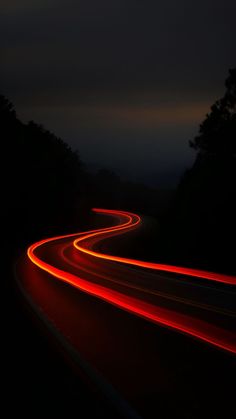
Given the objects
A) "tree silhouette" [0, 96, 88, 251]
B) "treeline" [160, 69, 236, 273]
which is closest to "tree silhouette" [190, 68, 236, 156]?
"treeline" [160, 69, 236, 273]

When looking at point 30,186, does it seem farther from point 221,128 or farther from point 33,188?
point 221,128

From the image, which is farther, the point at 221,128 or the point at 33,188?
the point at 33,188

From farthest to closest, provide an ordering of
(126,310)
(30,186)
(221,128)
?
(30,186)
(221,128)
(126,310)

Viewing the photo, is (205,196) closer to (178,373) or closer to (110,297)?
(110,297)

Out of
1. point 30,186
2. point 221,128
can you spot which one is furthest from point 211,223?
point 30,186

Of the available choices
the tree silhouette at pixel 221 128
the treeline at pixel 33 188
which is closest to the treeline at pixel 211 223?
the tree silhouette at pixel 221 128

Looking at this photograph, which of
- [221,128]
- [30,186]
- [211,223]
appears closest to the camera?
[211,223]

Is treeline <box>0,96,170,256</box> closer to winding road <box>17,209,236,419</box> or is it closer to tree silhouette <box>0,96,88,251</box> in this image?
tree silhouette <box>0,96,88,251</box>

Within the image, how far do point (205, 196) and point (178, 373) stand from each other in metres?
35.1

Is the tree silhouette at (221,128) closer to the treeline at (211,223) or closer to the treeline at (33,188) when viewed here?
the treeline at (211,223)

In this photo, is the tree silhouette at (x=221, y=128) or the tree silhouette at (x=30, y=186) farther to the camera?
the tree silhouette at (x=30, y=186)

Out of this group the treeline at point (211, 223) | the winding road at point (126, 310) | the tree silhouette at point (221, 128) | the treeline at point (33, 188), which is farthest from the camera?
the treeline at point (33, 188)

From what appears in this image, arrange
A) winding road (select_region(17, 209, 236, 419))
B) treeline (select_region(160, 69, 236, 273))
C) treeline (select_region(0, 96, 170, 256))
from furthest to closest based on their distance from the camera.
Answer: treeline (select_region(0, 96, 170, 256)) < treeline (select_region(160, 69, 236, 273)) < winding road (select_region(17, 209, 236, 419))

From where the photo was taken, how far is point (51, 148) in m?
102
